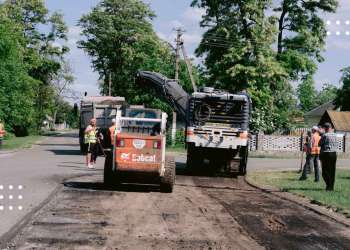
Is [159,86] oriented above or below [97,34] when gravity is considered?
below

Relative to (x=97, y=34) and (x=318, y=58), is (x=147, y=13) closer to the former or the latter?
(x=97, y=34)

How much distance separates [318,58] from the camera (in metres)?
54.7

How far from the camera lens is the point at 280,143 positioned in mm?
47250

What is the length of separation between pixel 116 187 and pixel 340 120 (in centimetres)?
6686

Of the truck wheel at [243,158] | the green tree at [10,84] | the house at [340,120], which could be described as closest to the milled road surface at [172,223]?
the truck wheel at [243,158]

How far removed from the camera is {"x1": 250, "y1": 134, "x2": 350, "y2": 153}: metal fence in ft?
153

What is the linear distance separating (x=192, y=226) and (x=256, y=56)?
3866cm

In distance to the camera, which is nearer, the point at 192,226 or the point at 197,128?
the point at 192,226

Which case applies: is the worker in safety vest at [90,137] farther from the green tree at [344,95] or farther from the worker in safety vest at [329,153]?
the green tree at [344,95]

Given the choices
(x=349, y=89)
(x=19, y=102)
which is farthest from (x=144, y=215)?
(x=349, y=89)

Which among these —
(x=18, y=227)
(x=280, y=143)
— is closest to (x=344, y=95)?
(x=280, y=143)

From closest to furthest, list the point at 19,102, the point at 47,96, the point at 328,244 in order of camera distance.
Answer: the point at 328,244, the point at 19,102, the point at 47,96

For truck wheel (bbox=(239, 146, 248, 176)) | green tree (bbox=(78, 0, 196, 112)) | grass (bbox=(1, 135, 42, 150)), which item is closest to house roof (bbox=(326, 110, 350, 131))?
green tree (bbox=(78, 0, 196, 112))

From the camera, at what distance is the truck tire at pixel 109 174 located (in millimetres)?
17656
